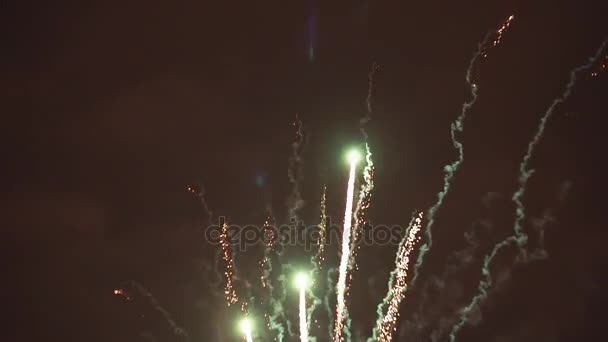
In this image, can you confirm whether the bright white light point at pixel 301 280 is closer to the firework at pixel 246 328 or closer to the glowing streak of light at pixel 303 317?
the glowing streak of light at pixel 303 317

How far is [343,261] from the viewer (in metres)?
19.7

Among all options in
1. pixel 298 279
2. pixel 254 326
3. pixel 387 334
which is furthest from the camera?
pixel 254 326

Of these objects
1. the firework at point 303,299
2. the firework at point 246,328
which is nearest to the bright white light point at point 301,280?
the firework at point 303,299

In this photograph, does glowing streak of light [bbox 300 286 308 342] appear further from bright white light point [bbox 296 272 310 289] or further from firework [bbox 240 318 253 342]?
firework [bbox 240 318 253 342]

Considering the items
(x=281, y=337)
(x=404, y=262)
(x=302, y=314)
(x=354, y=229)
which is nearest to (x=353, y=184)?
(x=354, y=229)

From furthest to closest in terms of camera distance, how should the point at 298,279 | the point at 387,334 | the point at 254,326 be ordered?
the point at 254,326 → the point at 387,334 → the point at 298,279

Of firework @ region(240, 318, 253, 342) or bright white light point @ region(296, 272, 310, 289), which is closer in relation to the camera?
bright white light point @ region(296, 272, 310, 289)

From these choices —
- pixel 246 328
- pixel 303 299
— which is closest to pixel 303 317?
pixel 303 299

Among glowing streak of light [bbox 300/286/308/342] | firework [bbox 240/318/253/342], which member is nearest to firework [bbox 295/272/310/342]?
glowing streak of light [bbox 300/286/308/342]

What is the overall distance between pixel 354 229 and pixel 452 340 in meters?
4.93

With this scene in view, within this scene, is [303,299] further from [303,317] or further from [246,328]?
[246,328]

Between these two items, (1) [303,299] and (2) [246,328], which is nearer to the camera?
(1) [303,299]

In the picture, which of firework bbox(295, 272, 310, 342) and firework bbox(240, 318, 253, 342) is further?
firework bbox(240, 318, 253, 342)

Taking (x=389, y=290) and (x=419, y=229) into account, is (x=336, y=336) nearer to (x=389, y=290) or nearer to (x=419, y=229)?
(x=389, y=290)
